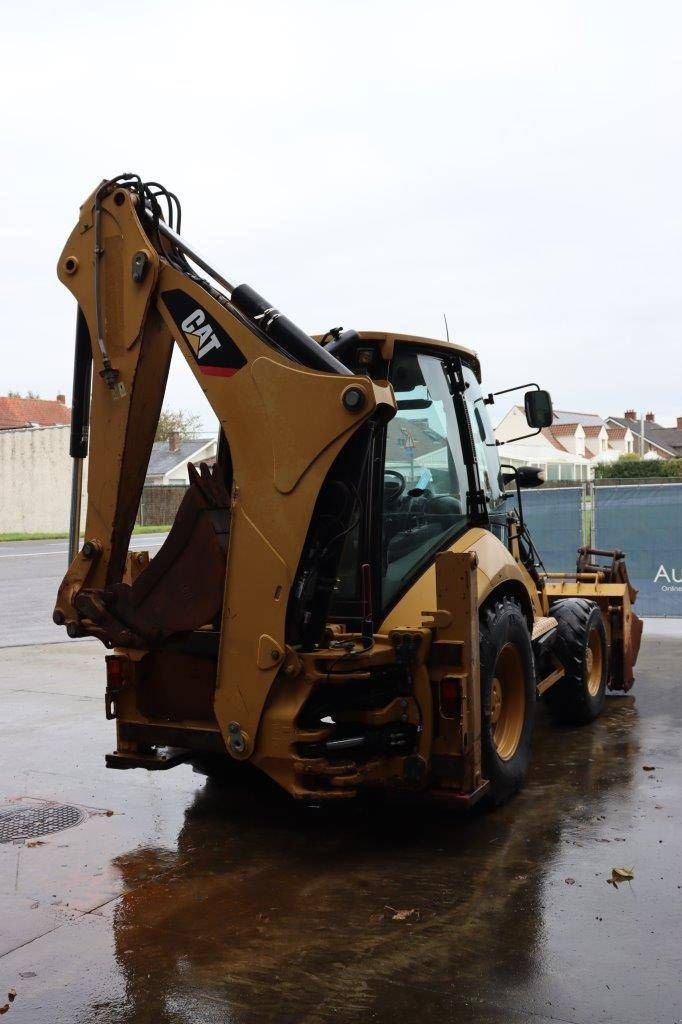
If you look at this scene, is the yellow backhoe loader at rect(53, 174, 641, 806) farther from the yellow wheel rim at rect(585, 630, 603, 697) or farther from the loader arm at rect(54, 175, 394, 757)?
the yellow wheel rim at rect(585, 630, 603, 697)

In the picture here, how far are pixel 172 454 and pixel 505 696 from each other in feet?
183

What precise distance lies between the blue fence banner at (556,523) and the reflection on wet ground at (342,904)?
6.65 meters

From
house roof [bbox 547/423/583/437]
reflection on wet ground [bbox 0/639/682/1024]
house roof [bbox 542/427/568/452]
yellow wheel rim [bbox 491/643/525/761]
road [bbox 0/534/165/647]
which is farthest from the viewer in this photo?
house roof [bbox 547/423/583/437]

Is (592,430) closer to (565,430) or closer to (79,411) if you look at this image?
(565,430)

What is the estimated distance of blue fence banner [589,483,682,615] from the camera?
12.3m

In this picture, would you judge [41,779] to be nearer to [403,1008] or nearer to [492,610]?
[492,610]

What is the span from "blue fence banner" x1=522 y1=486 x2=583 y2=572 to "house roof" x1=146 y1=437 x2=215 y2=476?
41.7m

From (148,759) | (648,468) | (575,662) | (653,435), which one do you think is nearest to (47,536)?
(648,468)

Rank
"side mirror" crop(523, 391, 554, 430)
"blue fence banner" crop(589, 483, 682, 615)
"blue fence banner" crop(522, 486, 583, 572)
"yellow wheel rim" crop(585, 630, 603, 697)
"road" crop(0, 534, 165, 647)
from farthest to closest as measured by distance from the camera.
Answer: "road" crop(0, 534, 165, 647)
"blue fence banner" crop(522, 486, 583, 572)
"blue fence banner" crop(589, 483, 682, 615)
"yellow wheel rim" crop(585, 630, 603, 697)
"side mirror" crop(523, 391, 554, 430)

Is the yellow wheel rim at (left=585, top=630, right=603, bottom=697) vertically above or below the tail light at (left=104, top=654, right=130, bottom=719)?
below

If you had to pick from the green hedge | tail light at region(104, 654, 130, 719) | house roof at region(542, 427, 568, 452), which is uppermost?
house roof at region(542, 427, 568, 452)

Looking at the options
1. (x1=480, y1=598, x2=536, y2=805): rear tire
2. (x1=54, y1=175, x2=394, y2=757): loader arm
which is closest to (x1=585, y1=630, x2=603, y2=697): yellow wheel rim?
(x1=480, y1=598, x2=536, y2=805): rear tire

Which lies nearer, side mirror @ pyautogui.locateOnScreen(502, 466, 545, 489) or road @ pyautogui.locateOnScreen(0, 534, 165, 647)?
side mirror @ pyautogui.locateOnScreen(502, 466, 545, 489)

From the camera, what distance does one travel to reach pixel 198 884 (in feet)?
14.9
